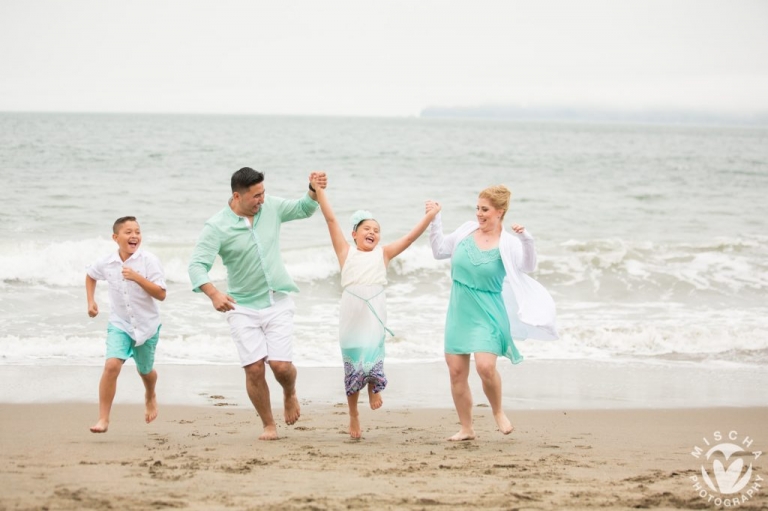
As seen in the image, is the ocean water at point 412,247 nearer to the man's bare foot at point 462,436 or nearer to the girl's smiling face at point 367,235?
the man's bare foot at point 462,436

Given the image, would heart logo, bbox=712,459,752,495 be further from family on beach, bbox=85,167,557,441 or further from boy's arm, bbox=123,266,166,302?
boy's arm, bbox=123,266,166,302

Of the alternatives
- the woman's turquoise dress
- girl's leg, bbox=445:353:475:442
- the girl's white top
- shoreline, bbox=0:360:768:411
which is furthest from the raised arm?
shoreline, bbox=0:360:768:411

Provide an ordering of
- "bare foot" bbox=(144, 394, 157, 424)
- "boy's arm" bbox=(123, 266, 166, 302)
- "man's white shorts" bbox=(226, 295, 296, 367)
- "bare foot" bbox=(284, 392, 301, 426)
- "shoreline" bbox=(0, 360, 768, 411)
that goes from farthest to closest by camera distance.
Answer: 1. "shoreline" bbox=(0, 360, 768, 411)
2. "bare foot" bbox=(144, 394, 157, 424)
3. "bare foot" bbox=(284, 392, 301, 426)
4. "man's white shorts" bbox=(226, 295, 296, 367)
5. "boy's arm" bbox=(123, 266, 166, 302)

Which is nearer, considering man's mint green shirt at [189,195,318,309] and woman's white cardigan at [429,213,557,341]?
man's mint green shirt at [189,195,318,309]

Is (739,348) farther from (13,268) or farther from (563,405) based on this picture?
(13,268)

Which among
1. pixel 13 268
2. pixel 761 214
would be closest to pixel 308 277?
pixel 13 268

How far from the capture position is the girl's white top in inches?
237

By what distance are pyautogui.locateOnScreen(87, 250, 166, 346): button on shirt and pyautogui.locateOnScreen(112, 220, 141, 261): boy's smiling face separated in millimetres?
43

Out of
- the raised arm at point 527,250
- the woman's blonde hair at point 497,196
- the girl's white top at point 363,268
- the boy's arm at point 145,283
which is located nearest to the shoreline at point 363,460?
the boy's arm at point 145,283

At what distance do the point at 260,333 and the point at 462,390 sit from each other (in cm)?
146

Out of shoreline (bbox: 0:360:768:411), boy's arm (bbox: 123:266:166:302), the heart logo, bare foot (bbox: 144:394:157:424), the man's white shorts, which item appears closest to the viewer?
the heart logo

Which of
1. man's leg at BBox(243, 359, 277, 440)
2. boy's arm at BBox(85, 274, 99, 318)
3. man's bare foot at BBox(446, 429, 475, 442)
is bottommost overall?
man's bare foot at BBox(446, 429, 475, 442)

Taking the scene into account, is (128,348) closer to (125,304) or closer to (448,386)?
(125,304)

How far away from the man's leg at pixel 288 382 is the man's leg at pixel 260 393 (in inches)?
3.8
